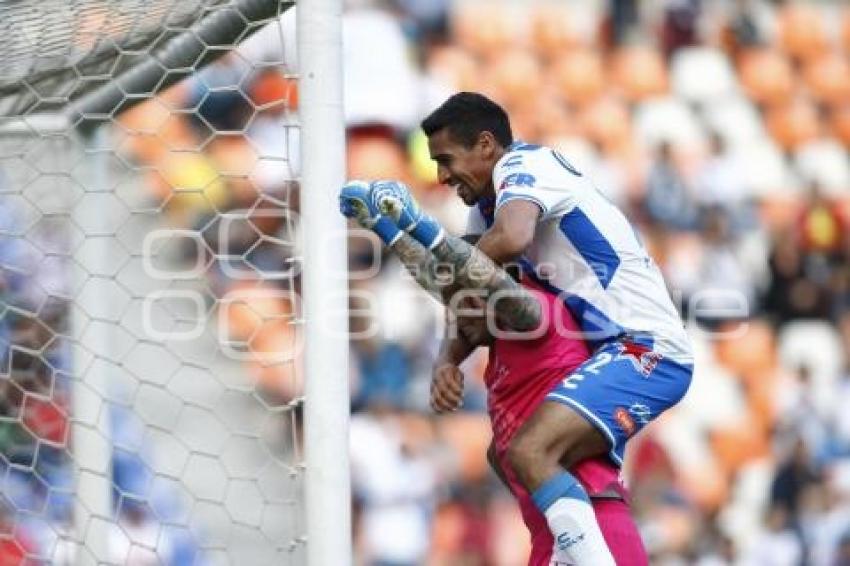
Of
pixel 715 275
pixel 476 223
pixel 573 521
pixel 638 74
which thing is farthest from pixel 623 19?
pixel 573 521

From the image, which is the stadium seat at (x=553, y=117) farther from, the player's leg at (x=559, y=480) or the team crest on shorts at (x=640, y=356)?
the player's leg at (x=559, y=480)

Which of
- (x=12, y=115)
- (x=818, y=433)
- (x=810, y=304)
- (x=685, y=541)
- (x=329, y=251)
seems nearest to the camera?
(x=329, y=251)

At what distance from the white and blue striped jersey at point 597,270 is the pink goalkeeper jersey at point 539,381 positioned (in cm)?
5

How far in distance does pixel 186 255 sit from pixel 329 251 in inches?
138

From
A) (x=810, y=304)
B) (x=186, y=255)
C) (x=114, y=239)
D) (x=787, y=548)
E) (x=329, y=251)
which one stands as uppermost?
(x=329, y=251)

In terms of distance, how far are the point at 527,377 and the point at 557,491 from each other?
0.37 meters

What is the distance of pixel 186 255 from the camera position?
7.59m

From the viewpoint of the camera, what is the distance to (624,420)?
4.50m

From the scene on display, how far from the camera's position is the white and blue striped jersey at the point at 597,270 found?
457cm

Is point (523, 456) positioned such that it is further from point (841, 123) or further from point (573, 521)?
point (841, 123)

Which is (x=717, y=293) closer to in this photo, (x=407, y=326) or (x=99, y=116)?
(x=407, y=326)

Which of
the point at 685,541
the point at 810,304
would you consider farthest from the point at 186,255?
the point at 810,304

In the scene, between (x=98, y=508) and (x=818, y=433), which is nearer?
(x=98, y=508)

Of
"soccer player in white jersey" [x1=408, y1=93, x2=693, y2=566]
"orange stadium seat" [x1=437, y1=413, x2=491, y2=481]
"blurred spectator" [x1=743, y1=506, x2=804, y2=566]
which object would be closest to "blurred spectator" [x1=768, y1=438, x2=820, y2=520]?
"blurred spectator" [x1=743, y1=506, x2=804, y2=566]
